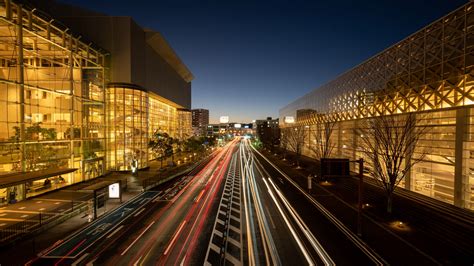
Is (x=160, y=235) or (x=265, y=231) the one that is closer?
(x=160, y=235)

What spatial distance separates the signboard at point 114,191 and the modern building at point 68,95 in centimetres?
446

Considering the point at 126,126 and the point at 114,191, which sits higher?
the point at 126,126

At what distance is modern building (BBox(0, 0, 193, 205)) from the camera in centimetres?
2161

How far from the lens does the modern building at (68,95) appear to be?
70.9 feet

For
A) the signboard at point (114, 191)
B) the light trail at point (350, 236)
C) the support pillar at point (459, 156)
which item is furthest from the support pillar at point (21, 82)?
the support pillar at point (459, 156)

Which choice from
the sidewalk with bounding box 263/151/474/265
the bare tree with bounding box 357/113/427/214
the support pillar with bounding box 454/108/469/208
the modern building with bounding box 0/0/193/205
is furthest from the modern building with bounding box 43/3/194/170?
the support pillar with bounding box 454/108/469/208

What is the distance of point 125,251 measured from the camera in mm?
11906

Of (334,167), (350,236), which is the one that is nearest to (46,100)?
(334,167)

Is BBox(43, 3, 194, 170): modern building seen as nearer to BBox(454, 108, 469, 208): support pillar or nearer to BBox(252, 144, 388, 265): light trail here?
BBox(252, 144, 388, 265): light trail

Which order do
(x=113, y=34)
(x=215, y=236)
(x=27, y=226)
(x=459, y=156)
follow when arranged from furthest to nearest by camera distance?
(x=113, y=34)
(x=459, y=156)
(x=27, y=226)
(x=215, y=236)

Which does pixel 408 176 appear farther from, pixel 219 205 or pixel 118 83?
pixel 118 83

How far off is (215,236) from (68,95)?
29.1 metres

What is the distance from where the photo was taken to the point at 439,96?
879 inches

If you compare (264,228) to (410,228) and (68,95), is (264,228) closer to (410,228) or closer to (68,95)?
(410,228)
